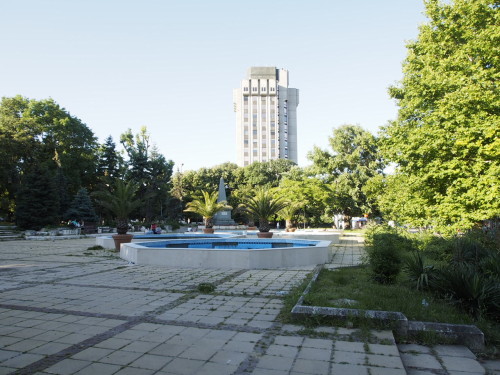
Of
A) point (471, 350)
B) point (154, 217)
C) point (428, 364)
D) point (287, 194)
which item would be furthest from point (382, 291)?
point (154, 217)

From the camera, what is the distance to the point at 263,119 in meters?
110

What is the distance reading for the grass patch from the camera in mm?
4770

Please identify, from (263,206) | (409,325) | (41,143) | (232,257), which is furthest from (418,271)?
(41,143)

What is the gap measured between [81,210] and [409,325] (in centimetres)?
3514

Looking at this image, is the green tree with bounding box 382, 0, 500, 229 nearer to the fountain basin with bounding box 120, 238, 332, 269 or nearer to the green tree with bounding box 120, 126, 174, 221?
the fountain basin with bounding box 120, 238, 332, 269

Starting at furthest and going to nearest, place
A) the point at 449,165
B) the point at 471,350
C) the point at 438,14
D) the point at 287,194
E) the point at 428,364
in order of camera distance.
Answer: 1. the point at 287,194
2. the point at 438,14
3. the point at 449,165
4. the point at 471,350
5. the point at 428,364

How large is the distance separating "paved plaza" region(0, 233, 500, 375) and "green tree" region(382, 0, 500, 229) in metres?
7.39

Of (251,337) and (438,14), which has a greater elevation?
(438,14)

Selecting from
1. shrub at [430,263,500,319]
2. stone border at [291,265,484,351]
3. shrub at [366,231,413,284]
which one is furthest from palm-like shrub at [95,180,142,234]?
shrub at [430,263,500,319]

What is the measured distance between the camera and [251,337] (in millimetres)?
4238

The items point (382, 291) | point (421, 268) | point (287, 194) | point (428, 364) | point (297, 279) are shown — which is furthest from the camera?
point (287, 194)

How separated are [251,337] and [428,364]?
6.54ft

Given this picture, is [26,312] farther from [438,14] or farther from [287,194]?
[287,194]

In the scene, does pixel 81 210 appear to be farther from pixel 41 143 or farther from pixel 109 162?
pixel 41 143
